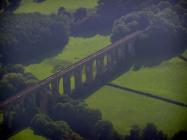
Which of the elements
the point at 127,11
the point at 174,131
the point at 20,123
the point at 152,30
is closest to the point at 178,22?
the point at 152,30

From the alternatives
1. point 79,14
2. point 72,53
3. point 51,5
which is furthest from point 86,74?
point 51,5

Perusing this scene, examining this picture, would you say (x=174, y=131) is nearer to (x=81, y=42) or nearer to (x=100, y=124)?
(x=100, y=124)

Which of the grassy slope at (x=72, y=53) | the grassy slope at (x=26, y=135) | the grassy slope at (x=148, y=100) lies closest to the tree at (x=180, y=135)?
the grassy slope at (x=148, y=100)

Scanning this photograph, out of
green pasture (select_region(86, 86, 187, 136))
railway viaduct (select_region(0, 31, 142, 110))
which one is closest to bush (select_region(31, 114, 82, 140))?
railway viaduct (select_region(0, 31, 142, 110))

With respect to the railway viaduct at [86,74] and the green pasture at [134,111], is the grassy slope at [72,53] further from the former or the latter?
the green pasture at [134,111]

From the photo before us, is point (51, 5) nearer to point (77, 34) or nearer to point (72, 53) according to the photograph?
point (77, 34)

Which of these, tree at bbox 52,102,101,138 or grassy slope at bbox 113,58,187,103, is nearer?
tree at bbox 52,102,101,138

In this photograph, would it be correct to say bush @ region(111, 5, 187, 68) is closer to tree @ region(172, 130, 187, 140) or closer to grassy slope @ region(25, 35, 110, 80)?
grassy slope @ region(25, 35, 110, 80)
